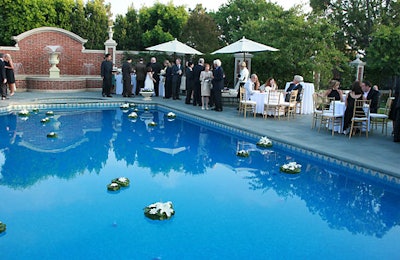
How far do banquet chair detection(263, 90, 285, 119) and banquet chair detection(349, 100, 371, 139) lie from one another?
253 centimetres

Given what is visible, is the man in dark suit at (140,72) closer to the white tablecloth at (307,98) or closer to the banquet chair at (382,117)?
the white tablecloth at (307,98)

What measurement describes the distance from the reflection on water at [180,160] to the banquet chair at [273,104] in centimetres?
191

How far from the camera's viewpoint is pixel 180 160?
26.1ft

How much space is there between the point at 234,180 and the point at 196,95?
8.00 meters

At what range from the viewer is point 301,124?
1087 cm

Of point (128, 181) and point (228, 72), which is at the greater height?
point (228, 72)

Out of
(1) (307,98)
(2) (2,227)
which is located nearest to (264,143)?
(1) (307,98)

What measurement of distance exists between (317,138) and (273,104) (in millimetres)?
2752

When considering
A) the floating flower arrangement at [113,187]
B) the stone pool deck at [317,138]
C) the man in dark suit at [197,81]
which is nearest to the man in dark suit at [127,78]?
the stone pool deck at [317,138]

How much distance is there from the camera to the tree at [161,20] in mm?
27658

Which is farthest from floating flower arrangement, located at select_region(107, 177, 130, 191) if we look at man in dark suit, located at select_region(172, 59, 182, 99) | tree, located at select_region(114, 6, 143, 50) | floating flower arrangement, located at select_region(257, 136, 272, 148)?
tree, located at select_region(114, 6, 143, 50)

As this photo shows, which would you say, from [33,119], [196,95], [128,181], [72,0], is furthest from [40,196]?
[72,0]

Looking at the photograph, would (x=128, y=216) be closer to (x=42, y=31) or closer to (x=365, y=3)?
(x=42, y=31)

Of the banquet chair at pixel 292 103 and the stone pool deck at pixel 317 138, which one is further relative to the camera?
the banquet chair at pixel 292 103
